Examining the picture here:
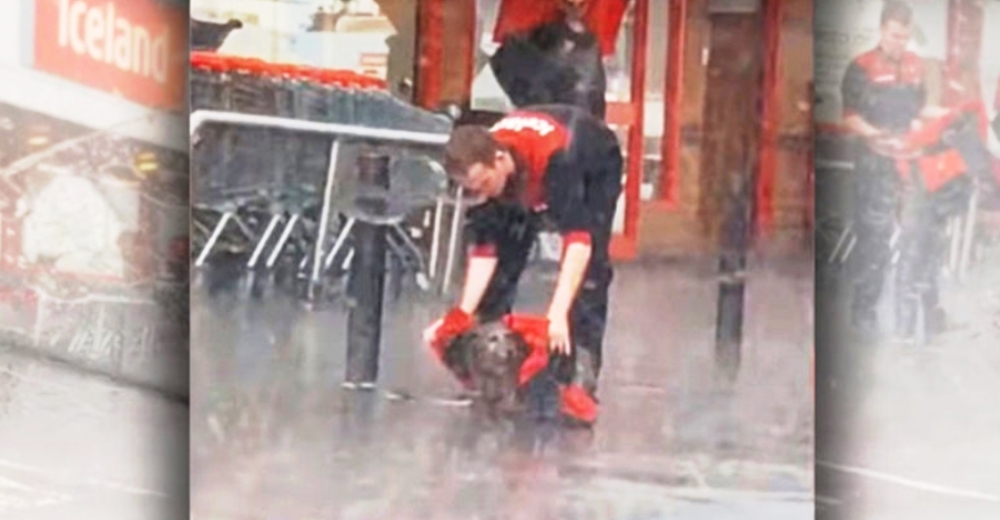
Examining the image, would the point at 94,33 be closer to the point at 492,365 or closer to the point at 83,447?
the point at 83,447

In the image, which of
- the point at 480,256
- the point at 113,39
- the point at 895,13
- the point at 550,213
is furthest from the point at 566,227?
the point at 113,39

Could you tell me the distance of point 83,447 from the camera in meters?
1.85

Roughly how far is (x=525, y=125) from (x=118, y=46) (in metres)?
0.61

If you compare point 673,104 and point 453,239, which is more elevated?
point 673,104

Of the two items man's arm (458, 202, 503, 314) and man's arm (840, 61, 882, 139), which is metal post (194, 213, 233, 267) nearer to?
man's arm (458, 202, 503, 314)

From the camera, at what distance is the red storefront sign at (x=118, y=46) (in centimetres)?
185

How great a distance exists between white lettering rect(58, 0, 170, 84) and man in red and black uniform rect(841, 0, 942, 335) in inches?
41.0

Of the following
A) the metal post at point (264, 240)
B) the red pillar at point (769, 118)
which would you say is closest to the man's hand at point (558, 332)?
the red pillar at point (769, 118)

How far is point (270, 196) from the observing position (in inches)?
73.3

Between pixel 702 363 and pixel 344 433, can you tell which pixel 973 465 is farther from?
pixel 344 433

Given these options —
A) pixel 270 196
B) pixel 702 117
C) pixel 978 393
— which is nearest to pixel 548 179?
pixel 702 117

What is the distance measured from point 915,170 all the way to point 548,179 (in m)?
0.58

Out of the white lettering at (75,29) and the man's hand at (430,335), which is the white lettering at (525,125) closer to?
the man's hand at (430,335)

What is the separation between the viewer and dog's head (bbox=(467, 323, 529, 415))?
1.91 metres
